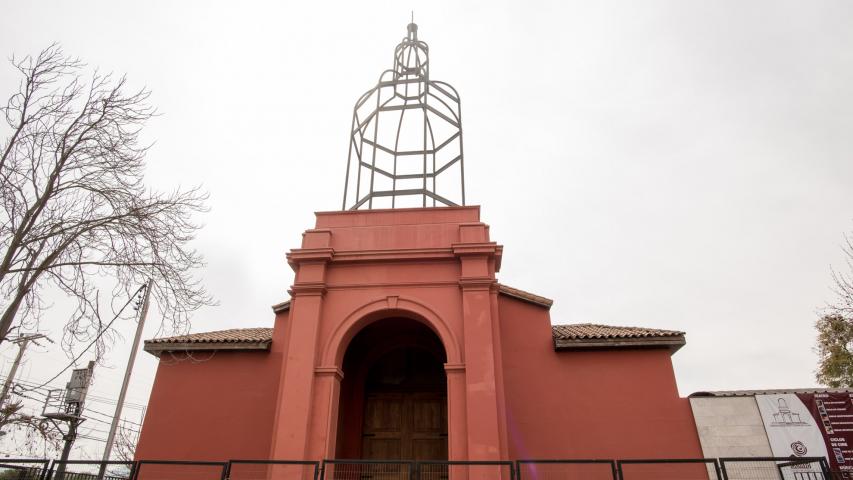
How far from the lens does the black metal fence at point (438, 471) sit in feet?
26.5

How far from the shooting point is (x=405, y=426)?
11.5 m

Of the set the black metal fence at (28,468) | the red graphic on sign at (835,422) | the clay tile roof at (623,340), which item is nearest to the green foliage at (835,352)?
the red graphic on sign at (835,422)

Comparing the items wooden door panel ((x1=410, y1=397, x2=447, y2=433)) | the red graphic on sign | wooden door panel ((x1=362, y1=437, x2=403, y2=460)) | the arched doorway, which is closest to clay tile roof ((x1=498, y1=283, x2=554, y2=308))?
the arched doorway

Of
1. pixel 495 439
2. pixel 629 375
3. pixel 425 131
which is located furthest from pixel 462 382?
pixel 425 131

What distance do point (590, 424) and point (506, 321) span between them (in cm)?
290

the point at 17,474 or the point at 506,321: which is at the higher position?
the point at 506,321

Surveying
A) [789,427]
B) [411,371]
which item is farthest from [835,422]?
[411,371]

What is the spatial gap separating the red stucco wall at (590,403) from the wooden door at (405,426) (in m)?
1.73

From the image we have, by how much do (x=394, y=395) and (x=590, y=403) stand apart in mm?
4583

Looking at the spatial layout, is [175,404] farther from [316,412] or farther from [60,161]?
[60,161]

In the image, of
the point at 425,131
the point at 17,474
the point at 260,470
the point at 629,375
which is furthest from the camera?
the point at 425,131

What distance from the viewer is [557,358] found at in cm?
1144

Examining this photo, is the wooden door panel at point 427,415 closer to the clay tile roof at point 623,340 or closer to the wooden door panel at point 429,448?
the wooden door panel at point 429,448

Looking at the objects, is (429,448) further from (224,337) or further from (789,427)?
(789,427)
